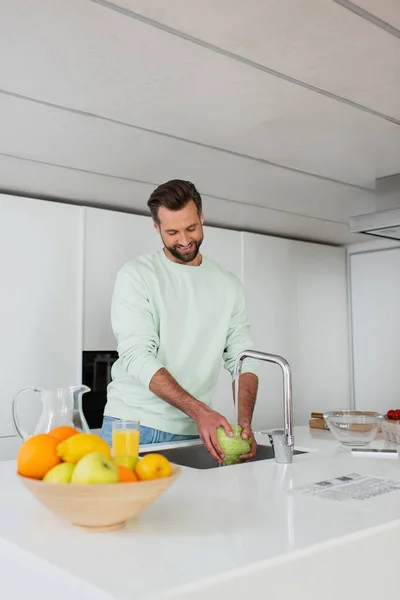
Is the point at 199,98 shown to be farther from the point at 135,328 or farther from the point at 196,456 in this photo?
the point at 196,456

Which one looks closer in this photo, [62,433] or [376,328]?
[62,433]

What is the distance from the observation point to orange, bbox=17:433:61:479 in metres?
1.00

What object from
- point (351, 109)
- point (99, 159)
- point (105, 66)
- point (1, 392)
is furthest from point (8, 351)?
point (351, 109)

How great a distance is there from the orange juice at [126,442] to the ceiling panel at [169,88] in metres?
0.96

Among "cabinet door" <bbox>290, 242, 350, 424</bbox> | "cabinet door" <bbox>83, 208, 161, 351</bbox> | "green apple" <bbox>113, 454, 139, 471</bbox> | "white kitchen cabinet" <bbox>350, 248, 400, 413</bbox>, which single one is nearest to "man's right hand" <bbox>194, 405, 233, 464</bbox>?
"green apple" <bbox>113, 454, 139, 471</bbox>

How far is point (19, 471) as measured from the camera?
101 centimetres

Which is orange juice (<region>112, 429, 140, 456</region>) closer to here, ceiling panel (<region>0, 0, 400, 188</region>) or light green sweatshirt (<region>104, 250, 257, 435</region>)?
light green sweatshirt (<region>104, 250, 257, 435</region>)

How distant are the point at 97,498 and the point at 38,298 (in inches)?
88.6

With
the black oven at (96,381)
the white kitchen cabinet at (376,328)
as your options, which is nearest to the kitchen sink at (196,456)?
the black oven at (96,381)

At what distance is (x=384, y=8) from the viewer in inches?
59.5

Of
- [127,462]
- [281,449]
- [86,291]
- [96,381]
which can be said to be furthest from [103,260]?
[127,462]

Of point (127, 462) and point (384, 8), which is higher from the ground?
point (384, 8)

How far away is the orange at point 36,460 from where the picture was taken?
100 centimetres

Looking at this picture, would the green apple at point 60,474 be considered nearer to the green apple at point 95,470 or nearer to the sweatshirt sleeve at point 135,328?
the green apple at point 95,470
